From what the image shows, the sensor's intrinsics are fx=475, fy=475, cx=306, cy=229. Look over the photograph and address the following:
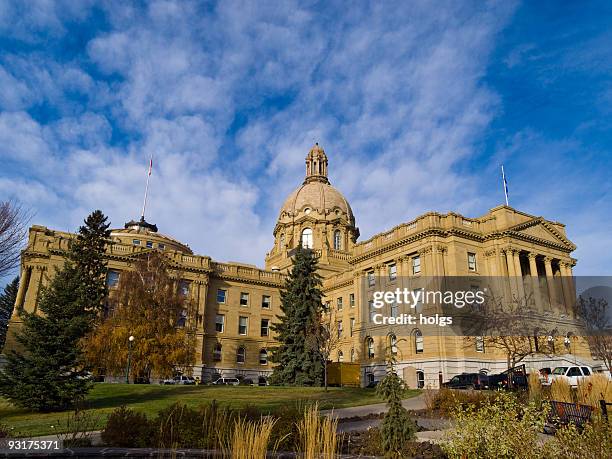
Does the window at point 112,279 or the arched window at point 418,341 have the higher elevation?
the window at point 112,279

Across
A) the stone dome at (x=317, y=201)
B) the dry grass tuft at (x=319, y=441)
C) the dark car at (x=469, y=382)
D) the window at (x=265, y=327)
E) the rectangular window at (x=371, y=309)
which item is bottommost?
the dry grass tuft at (x=319, y=441)

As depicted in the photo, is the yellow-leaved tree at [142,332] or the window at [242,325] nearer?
the yellow-leaved tree at [142,332]

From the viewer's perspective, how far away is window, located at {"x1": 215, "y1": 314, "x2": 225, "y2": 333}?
188 feet

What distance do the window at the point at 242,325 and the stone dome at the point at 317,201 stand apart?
80.8ft

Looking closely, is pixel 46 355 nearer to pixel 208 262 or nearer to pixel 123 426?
pixel 123 426

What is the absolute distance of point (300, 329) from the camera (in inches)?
1561

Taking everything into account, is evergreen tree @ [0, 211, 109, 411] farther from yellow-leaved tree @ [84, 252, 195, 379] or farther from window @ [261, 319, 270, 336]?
window @ [261, 319, 270, 336]

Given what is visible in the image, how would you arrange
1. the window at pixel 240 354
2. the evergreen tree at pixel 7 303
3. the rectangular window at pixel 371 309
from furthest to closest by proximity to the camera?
the evergreen tree at pixel 7 303 < the window at pixel 240 354 < the rectangular window at pixel 371 309

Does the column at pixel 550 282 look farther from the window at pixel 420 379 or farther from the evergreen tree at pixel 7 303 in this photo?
the evergreen tree at pixel 7 303

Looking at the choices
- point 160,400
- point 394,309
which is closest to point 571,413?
point 160,400

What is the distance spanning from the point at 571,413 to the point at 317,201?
6578 centimetres

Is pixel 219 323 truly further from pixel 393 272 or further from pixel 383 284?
pixel 393 272

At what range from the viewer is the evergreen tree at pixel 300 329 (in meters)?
38.0

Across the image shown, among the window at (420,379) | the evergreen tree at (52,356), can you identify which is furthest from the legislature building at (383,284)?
the evergreen tree at (52,356)
